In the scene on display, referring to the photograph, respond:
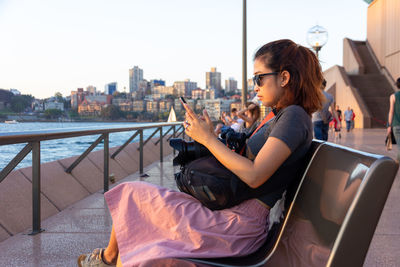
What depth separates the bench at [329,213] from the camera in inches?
45.1

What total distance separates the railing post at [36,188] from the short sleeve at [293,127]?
218 centimetres

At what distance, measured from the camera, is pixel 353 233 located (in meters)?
1.17

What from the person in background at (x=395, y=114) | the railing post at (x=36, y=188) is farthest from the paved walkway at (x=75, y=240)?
the person in background at (x=395, y=114)

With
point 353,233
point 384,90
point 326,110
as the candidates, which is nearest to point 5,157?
point 353,233

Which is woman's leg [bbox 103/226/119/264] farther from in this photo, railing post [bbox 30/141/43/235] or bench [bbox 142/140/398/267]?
railing post [bbox 30/141/43/235]

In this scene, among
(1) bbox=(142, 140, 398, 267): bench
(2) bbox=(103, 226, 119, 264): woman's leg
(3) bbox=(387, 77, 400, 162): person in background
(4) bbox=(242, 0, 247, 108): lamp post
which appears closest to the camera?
(1) bbox=(142, 140, 398, 267): bench

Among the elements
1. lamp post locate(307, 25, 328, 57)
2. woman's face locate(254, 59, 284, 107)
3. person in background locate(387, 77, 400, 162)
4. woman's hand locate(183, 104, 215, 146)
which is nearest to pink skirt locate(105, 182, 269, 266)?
woman's hand locate(183, 104, 215, 146)

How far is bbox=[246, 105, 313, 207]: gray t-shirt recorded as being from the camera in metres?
1.54

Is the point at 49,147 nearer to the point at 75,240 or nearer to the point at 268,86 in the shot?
the point at 75,240

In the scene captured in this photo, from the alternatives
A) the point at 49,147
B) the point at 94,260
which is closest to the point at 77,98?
the point at 49,147

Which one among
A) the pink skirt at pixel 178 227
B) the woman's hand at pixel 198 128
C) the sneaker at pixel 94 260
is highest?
the woman's hand at pixel 198 128

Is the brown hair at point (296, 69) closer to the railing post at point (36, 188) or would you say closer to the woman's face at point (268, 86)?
the woman's face at point (268, 86)

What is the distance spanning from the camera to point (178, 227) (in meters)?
1.58

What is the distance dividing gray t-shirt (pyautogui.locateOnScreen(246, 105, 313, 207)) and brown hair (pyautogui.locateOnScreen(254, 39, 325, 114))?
9 cm
